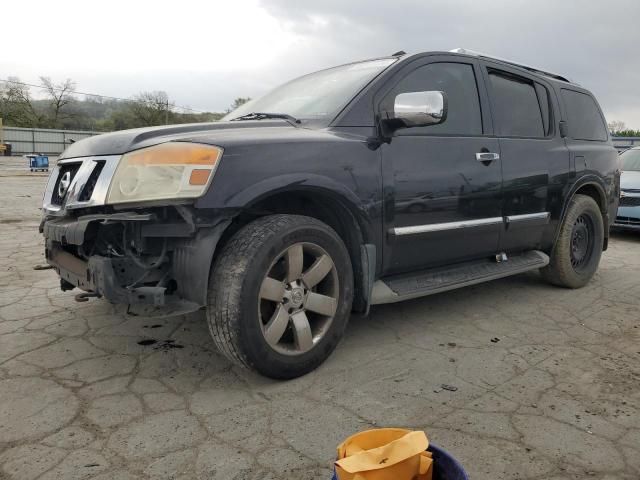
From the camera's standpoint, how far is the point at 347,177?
2.66 meters

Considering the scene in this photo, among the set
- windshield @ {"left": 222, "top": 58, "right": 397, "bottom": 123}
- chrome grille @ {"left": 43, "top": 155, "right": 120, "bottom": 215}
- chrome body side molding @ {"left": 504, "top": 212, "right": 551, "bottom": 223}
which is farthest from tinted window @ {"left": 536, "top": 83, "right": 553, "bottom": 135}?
chrome grille @ {"left": 43, "top": 155, "right": 120, "bottom": 215}

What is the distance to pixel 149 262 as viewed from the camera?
2.33 metres

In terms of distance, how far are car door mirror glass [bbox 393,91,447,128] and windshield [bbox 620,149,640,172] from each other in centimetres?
684

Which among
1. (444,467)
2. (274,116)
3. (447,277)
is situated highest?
(274,116)

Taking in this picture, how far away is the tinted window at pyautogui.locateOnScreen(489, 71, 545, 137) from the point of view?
366 cm

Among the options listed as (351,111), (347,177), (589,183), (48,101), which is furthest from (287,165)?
(48,101)

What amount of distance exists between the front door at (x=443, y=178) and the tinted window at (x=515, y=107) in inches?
6.7

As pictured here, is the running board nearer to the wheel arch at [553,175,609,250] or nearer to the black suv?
the black suv

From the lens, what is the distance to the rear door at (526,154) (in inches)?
143

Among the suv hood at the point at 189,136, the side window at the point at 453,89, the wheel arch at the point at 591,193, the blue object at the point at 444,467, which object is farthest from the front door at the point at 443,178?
the blue object at the point at 444,467

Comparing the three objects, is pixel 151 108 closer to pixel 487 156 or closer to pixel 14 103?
pixel 14 103

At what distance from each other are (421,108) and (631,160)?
7.28m

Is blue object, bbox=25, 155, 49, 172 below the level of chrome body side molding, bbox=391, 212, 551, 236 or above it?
above

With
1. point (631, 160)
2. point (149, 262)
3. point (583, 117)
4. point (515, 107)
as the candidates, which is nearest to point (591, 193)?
point (583, 117)
